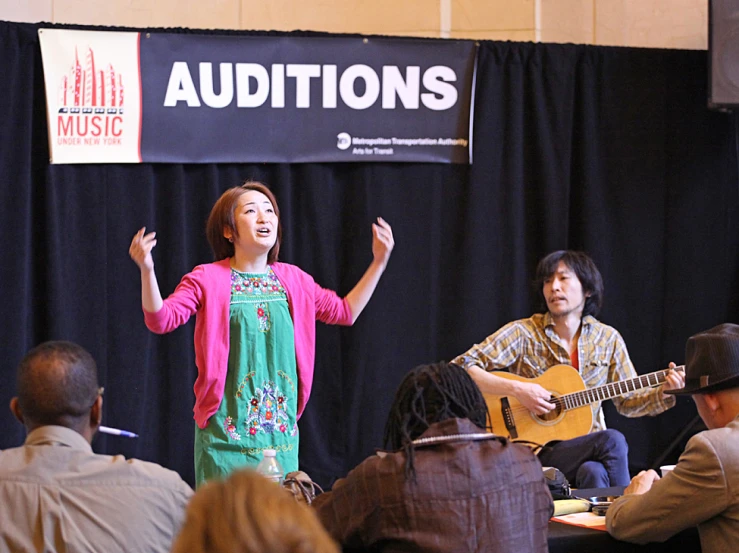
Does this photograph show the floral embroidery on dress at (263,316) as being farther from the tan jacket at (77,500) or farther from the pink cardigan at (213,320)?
the tan jacket at (77,500)

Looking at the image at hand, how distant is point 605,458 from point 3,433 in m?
2.75

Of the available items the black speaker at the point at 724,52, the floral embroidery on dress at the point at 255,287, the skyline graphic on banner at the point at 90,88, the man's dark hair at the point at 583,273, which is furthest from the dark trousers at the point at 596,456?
the skyline graphic on banner at the point at 90,88

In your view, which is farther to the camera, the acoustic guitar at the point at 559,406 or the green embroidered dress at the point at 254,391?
the acoustic guitar at the point at 559,406

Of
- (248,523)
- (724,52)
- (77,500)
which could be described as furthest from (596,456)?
(248,523)

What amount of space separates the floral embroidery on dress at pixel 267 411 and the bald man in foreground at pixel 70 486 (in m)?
1.32

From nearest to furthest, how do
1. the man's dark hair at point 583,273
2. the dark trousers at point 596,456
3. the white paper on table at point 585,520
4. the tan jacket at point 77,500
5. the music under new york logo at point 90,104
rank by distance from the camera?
the tan jacket at point 77,500 < the white paper on table at point 585,520 < the dark trousers at point 596,456 < the man's dark hair at point 583,273 < the music under new york logo at point 90,104

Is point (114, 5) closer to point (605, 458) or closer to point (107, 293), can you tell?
point (107, 293)

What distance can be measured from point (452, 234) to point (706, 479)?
3089 millimetres

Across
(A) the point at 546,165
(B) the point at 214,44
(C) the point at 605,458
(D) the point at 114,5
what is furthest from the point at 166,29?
(C) the point at 605,458

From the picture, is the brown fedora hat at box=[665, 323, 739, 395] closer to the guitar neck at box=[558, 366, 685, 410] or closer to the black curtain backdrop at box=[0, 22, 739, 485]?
the guitar neck at box=[558, 366, 685, 410]

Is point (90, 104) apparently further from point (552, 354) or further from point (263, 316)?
point (552, 354)

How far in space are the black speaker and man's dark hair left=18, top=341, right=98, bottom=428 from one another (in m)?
3.67

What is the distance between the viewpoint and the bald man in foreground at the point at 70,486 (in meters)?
1.63

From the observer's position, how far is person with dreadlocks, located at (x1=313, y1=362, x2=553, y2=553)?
181cm
